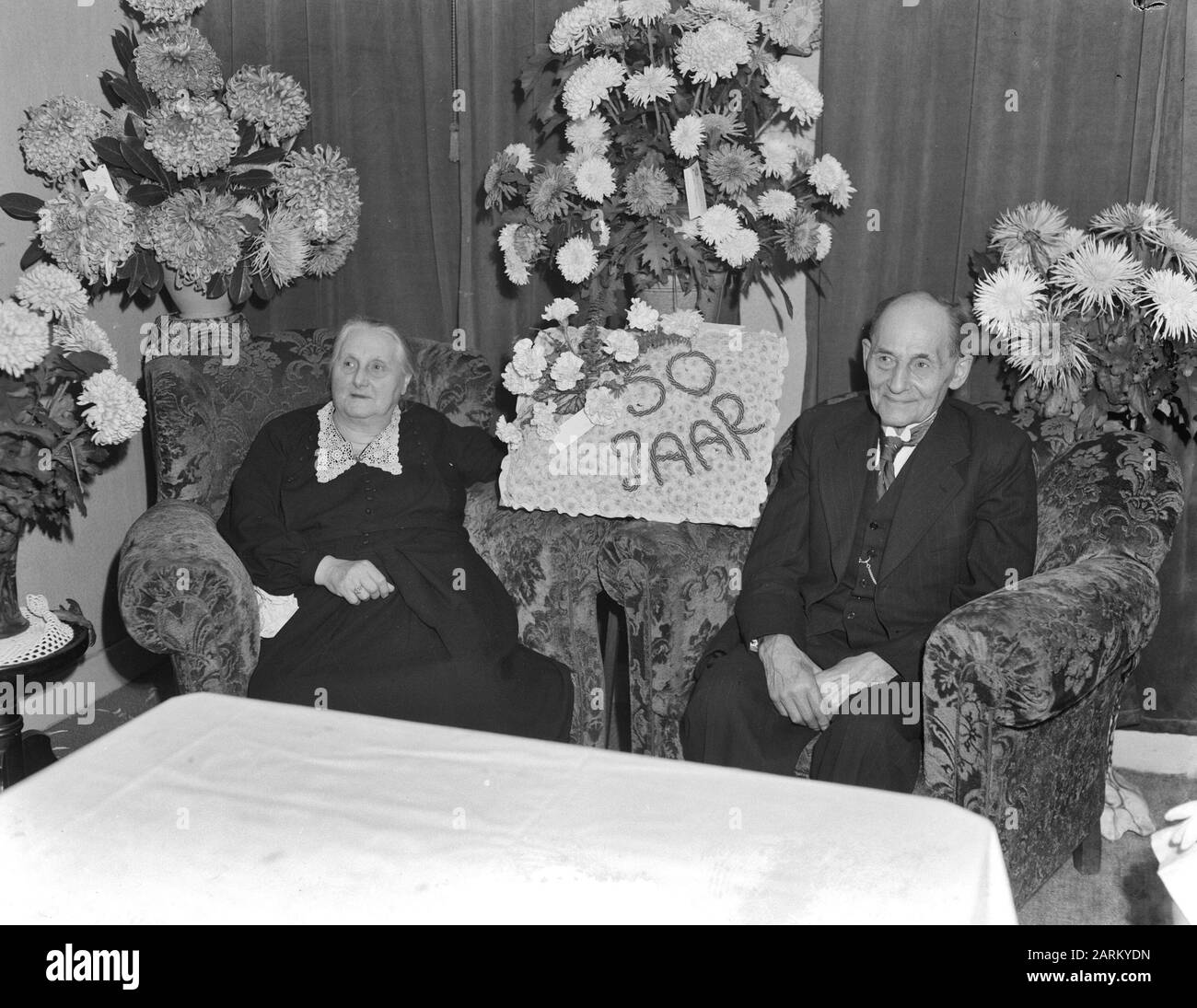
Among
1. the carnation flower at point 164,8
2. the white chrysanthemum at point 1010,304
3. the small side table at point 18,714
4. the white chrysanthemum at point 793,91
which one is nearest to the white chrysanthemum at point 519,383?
the white chrysanthemum at point 793,91

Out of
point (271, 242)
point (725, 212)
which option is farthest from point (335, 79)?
point (725, 212)

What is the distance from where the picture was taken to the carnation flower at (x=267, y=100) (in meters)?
3.05

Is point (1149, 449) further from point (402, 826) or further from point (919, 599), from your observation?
→ point (402, 826)

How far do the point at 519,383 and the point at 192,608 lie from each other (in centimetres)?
85

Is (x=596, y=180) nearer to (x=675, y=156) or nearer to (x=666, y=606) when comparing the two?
(x=675, y=156)

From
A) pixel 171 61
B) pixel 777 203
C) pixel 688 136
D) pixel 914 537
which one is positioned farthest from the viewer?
pixel 171 61

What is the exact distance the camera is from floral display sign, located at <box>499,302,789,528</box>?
8.49 ft

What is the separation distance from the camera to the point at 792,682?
218cm

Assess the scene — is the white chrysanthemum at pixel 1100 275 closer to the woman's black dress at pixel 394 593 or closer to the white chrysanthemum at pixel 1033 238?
the white chrysanthemum at pixel 1033 238

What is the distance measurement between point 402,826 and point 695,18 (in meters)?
2.00

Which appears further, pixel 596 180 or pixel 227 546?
pixel 596 180

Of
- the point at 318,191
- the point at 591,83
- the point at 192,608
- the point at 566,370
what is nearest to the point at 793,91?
the point at 591,83
